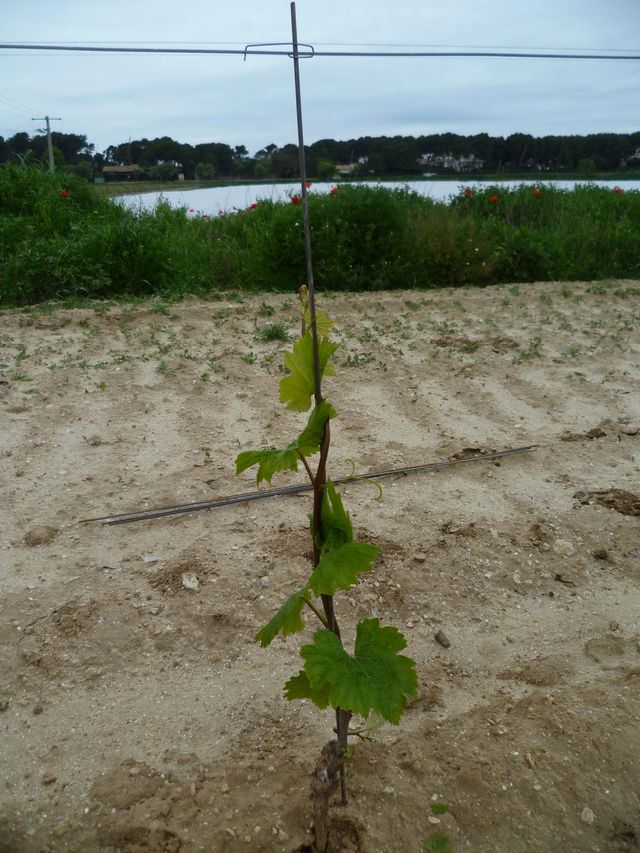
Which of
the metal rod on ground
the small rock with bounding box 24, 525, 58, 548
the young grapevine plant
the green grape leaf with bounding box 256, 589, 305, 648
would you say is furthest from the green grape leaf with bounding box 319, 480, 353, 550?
the small rock with bounding box 24, 525, 58, 548

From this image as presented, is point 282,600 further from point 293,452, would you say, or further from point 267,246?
point 267,246

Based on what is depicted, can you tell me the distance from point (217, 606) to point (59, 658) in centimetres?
51

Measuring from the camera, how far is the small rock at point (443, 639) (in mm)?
2266

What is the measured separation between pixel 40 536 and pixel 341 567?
6.17ft

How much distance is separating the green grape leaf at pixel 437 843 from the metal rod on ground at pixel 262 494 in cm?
132

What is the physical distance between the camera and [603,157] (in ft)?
20.7

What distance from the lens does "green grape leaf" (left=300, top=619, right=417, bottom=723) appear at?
130cm

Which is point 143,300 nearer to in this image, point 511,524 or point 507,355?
point 507,355

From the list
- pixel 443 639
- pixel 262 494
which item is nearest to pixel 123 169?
pixel 262 494

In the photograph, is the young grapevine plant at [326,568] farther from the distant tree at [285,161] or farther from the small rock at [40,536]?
the distant tree at [285,161]

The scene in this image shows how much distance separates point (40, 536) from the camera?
2775mm

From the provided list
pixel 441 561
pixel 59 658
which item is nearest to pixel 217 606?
pixel 59 658

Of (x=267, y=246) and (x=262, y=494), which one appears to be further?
(x=267, y=246)

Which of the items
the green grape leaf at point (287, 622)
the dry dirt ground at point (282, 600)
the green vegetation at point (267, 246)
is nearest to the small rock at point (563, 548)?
the dry dirt ground at point (282, 600)
